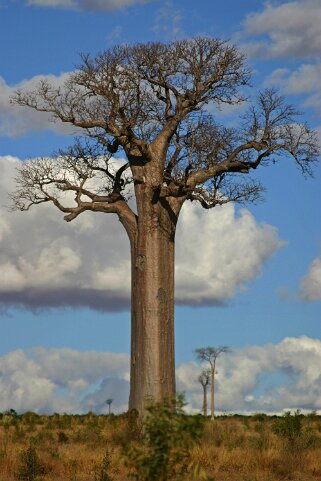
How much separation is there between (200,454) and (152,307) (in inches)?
167

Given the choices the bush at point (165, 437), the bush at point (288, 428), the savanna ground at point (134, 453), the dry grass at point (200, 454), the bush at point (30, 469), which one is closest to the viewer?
the bush at point (165, 437)

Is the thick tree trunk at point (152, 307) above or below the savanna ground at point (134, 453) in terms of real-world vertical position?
above

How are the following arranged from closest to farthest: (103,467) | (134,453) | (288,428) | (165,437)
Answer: (165,437) → (134,453) → (103,467) → (288,428)

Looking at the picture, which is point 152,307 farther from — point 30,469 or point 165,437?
point 165,437

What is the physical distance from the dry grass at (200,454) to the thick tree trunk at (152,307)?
0.99 m

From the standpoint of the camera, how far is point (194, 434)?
736 cm

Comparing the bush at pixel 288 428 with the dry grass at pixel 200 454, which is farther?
the bush at pixel 288 428

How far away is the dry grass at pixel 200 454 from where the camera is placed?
46.7 ft

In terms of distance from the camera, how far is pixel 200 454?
15102 mm

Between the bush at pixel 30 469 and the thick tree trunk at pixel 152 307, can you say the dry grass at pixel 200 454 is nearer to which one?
the bush at pixel 30 469

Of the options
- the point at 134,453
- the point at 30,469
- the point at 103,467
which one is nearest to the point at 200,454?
the point at 103,467

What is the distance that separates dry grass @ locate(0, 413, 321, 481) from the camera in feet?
46.7

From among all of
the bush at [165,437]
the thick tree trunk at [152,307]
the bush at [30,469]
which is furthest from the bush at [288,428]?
the bush at [165,437]

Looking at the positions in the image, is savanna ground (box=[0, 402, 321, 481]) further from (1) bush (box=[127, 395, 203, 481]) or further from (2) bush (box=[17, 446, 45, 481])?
(1) bush (box=[127, 395, 203, 481])
